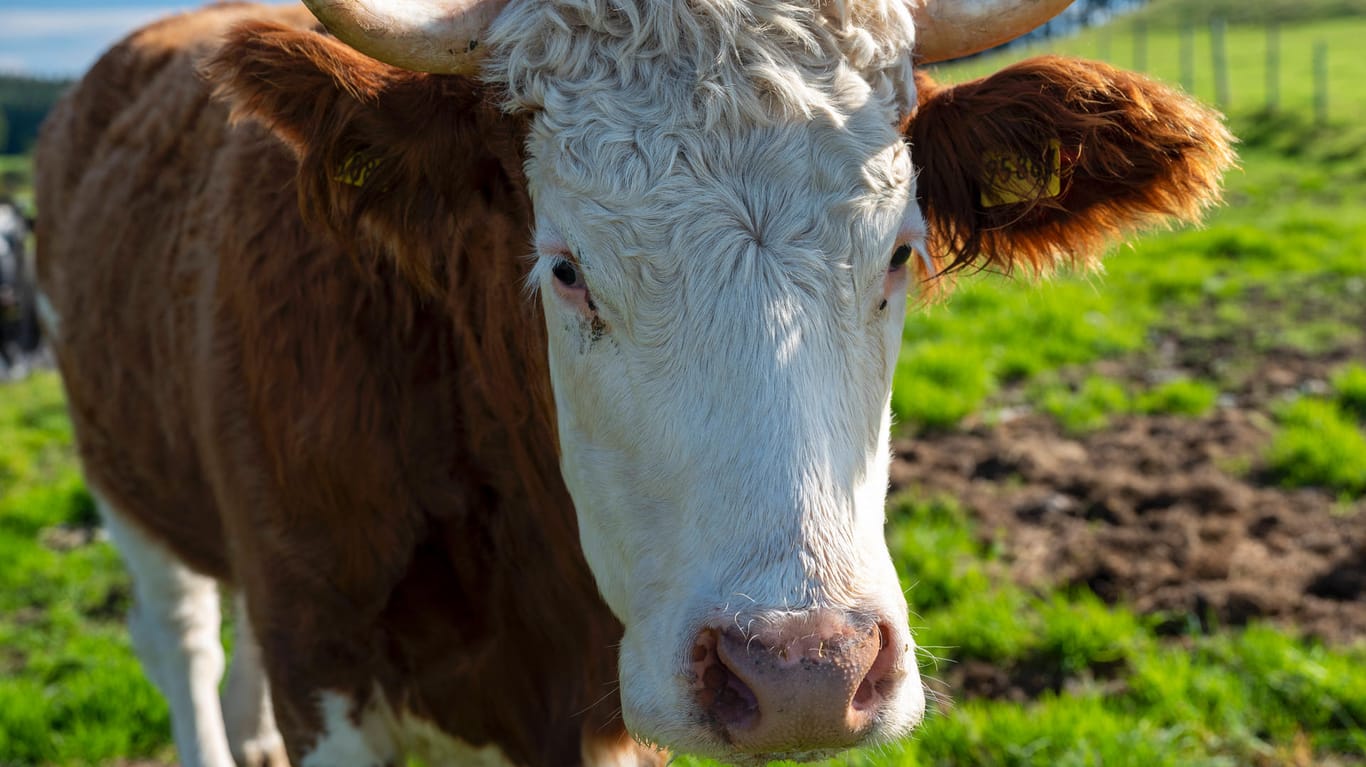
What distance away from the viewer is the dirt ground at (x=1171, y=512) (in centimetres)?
441

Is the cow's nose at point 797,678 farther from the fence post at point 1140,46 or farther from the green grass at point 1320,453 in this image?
the fence post at point 1140,46

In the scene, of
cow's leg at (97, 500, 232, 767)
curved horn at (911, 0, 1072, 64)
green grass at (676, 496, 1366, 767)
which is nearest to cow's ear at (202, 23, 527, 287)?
curved horn at (911, 0, 1072, 64)

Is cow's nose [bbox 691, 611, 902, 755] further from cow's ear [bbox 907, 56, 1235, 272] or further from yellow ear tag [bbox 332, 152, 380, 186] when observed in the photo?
yellow ear tag [bbox 332, 152, 380, 186]

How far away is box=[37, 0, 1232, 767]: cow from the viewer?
6.65ft

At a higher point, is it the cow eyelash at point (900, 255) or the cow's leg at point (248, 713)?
the cow eyelash at point (900, 255)

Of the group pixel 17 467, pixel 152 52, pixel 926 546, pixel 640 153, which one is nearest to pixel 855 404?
pixel 640 153

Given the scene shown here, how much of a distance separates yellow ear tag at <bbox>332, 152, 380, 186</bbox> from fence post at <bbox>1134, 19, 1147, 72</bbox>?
24994mm

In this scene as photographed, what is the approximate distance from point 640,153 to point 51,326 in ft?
12.0

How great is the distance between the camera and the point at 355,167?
102 inches

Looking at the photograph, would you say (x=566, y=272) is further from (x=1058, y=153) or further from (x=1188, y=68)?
(x=1188, y=68)

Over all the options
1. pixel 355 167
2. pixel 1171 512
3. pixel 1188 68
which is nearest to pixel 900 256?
pixel 355 167

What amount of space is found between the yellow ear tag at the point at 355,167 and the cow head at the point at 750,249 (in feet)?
0.14

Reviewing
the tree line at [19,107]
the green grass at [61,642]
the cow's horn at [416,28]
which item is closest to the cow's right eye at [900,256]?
the cow's horn at [416,28]

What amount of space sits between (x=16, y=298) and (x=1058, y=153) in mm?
14285
